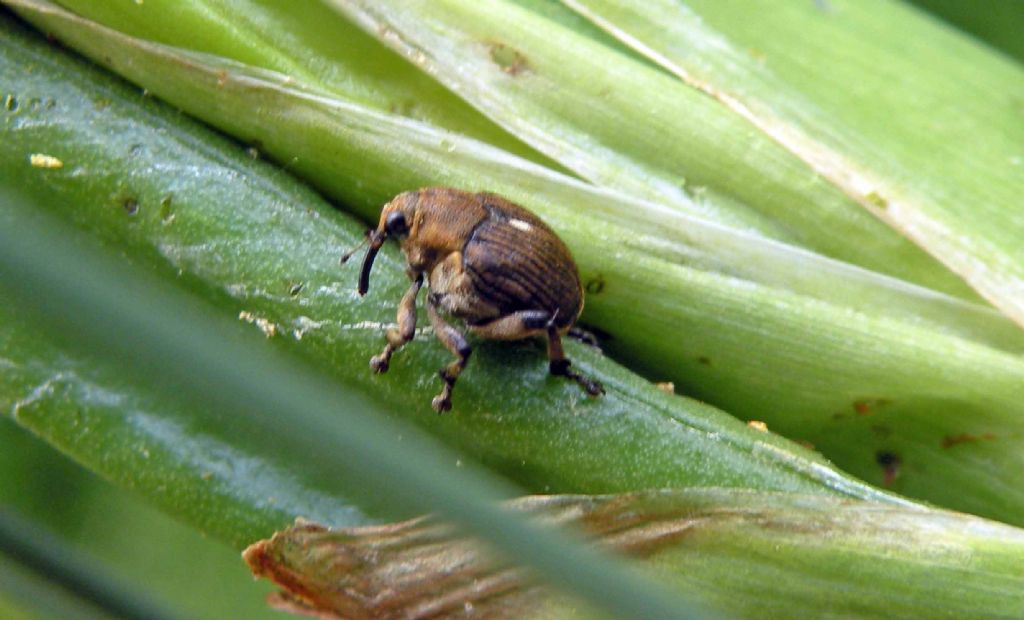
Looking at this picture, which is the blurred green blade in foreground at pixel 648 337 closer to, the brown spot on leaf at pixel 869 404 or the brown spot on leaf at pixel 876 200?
the brown spot on leaf at pixel 869 404

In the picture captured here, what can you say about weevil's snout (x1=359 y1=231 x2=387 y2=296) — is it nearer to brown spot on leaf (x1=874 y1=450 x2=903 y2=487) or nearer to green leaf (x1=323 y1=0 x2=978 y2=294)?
green leaf (x1=323 y1=0 x2=978 y2=294)

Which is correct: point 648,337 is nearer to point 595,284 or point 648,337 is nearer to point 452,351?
point 595,284

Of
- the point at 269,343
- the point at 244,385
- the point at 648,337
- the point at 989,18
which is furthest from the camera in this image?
the point at 989,18

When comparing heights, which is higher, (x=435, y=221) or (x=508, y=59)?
(x=508, y=59)

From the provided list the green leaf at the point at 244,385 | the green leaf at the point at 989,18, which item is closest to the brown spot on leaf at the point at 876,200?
the green leaf at the point at 244,385

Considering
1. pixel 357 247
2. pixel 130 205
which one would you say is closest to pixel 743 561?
pixel 357 247

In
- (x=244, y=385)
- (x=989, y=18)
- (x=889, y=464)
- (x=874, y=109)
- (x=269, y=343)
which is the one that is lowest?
(x=269, y=343)
